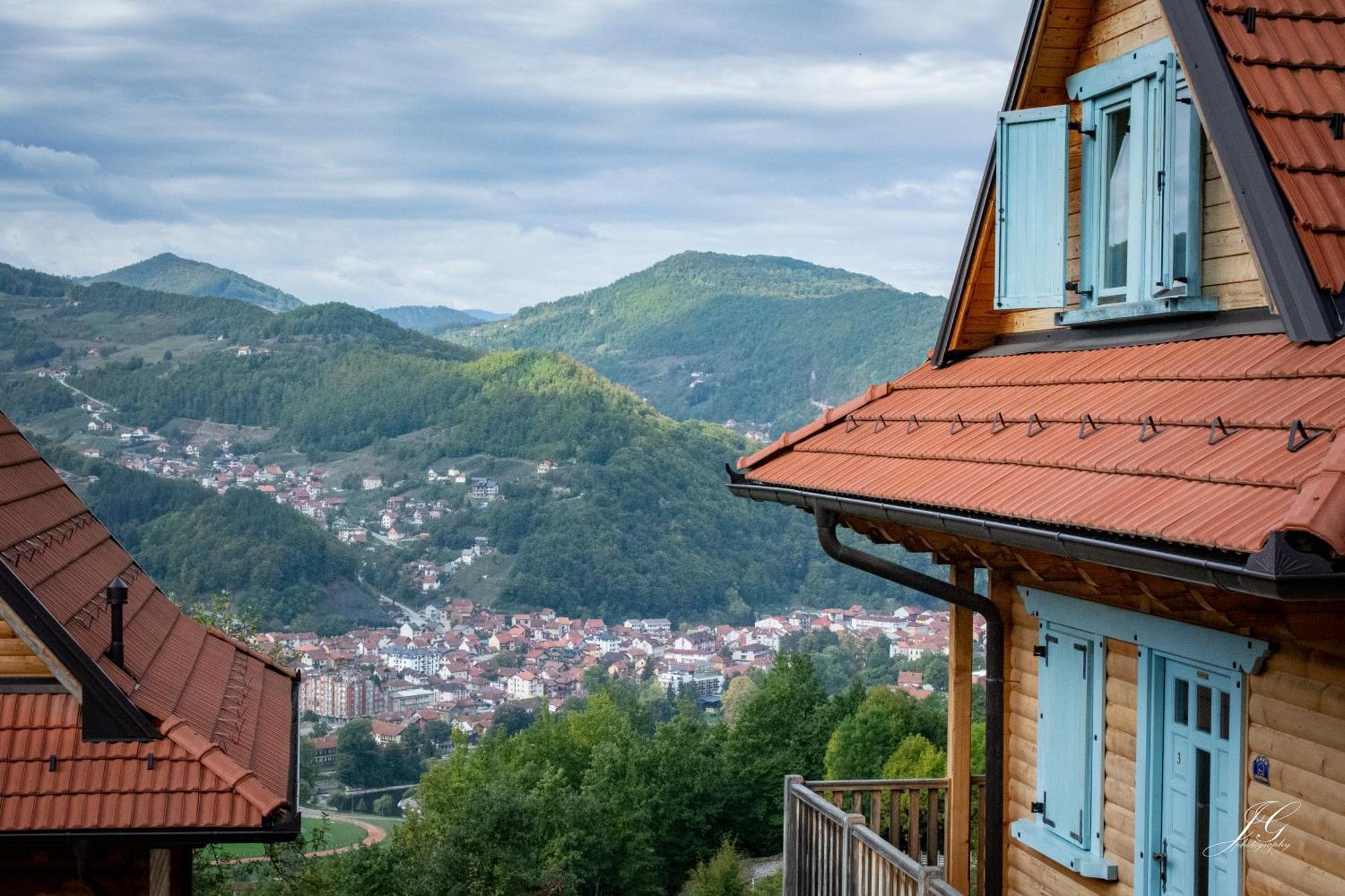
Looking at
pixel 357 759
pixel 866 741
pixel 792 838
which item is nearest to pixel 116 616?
pixel 792 838

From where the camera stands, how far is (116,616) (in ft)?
20.4

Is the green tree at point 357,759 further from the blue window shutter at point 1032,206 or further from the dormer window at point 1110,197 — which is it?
the dormer window at point 1110,197

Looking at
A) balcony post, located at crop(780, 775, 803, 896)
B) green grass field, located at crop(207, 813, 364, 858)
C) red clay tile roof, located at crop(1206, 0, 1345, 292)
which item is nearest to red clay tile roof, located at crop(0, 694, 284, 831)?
balcony post, located at crop(780, 775, 803, 896)

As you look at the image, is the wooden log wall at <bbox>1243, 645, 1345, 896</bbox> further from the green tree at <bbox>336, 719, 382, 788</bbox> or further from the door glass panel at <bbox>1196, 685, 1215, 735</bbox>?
the green tree at <bbox>336, 719, 382, 788</bbox>

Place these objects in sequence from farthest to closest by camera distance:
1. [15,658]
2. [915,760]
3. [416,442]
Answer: [416,442] < [915,760] < [15,658]

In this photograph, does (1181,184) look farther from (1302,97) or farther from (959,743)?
(959,743)

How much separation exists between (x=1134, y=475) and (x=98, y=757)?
439 centimetres

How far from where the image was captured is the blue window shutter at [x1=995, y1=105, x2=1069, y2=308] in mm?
6469

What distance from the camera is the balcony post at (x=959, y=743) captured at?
22.9ft

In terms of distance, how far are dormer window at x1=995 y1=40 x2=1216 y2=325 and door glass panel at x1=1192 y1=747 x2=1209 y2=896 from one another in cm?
177

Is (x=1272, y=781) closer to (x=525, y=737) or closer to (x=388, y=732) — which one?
(x=525, y=737)

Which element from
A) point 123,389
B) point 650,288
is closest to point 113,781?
point 123,389

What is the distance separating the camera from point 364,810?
6538 centimetres

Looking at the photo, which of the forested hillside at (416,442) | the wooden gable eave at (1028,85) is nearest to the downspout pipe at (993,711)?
the wooden gable eave at (1028,85)
